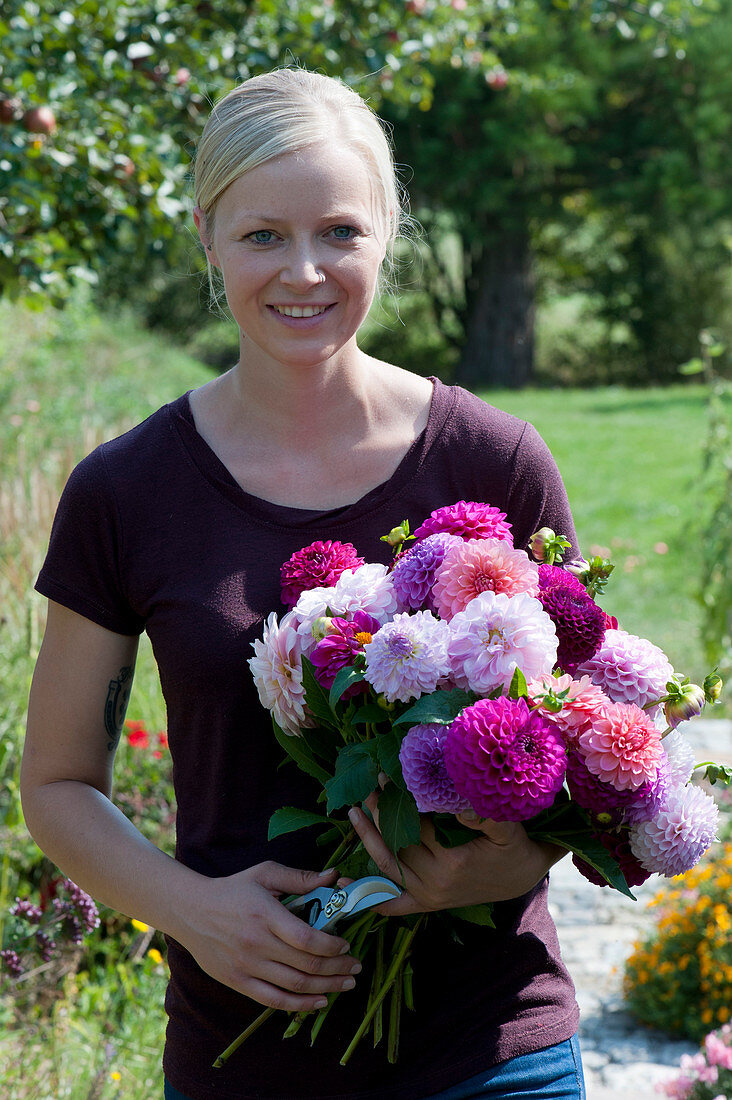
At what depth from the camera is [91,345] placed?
14164 mm

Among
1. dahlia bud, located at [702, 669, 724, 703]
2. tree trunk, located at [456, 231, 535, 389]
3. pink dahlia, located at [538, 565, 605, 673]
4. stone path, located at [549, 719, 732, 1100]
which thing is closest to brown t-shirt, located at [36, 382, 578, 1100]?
pink dahlia, located at [538, 565, 605, 673]

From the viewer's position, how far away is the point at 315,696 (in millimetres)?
1591

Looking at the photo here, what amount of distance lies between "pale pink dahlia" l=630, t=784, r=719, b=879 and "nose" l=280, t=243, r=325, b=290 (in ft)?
3.00

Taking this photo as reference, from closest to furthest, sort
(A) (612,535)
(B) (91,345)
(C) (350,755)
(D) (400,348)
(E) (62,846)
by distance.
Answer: (C) (350,755) → (E) (62,846) → (A) (612,535) → (B) (91,345) → (D) (400,348)

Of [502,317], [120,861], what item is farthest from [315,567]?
[502,317]

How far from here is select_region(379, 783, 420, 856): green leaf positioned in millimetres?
1516

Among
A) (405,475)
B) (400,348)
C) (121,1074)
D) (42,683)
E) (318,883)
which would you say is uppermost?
(405,475)

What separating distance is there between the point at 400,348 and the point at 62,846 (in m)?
24.0

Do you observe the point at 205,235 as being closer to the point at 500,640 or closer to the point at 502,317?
the point at 500,640

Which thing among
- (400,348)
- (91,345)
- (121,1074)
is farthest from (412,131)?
(121,1074)

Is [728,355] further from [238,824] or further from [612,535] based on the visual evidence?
[238,824]

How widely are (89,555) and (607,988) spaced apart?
10.3ft

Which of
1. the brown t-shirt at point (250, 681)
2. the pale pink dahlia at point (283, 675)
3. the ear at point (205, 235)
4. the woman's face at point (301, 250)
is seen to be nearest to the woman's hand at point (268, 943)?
the brown t-shirt at point (250, 681)

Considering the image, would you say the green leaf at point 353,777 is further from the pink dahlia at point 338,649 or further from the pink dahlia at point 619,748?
the pink dahlia at point 619,748
